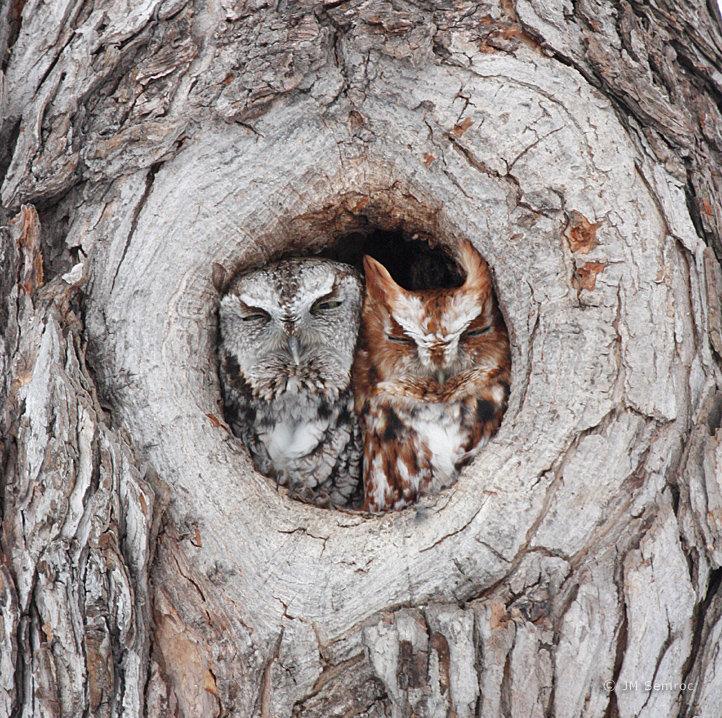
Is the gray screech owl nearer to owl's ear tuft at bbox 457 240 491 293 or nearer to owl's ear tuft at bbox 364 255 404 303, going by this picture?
owl's ear tuft at bbox 364 255 404 303

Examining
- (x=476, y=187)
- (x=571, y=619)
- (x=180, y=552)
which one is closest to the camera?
(x=571, y=619)

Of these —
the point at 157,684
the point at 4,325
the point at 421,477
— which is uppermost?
the point at 4,325

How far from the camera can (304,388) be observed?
270 cm

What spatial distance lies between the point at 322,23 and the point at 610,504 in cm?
143

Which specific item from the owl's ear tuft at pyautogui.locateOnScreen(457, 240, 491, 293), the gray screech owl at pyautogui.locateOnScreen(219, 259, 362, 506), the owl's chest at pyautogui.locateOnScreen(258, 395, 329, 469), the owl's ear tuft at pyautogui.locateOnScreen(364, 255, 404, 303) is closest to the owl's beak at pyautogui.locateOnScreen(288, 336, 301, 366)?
the gray screech owl at pyautogui.locateOnScreen(219, 259, 362, 506)

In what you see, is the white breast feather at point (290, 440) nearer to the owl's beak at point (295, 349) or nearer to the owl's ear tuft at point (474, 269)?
the owl's beak at point (295, 349)

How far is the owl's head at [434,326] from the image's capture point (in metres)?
2.42

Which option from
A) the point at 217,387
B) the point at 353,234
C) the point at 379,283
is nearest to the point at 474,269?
the point at 379,283

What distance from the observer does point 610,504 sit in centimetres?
201

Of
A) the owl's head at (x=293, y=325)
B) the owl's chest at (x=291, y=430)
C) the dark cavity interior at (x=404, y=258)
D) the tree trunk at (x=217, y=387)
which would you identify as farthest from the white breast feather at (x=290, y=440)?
the dark cavity interior at (x=404, y=258)

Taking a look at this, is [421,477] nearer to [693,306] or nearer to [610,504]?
[610,504]

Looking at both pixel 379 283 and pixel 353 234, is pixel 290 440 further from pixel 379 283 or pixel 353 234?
pixel 353 234

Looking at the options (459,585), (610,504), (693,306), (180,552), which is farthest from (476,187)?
(180,552)

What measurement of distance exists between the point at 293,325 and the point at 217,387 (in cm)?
32
